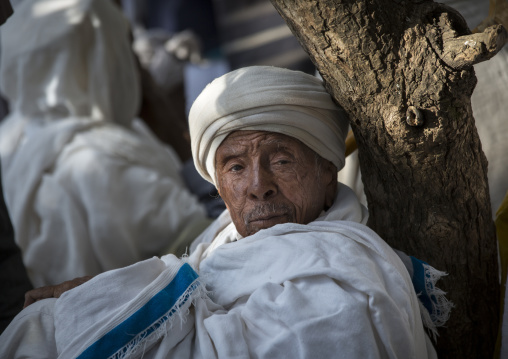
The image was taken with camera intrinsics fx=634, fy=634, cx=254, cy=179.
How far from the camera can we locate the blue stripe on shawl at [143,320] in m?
1.69

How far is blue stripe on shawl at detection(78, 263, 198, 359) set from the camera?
1694 millimetres

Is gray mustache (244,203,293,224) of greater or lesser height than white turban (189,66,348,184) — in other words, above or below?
below

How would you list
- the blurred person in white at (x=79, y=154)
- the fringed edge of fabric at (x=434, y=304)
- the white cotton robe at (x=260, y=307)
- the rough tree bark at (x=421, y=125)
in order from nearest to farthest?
the white cotton robe at (x=260, y=307) → the rough tree bark at (x=421, y=125) → the fringed edge of fabric at (x=434, y=304) → the blurred person in white at (x=79, y=154)

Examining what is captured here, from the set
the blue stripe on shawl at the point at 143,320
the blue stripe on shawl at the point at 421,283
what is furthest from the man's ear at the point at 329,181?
the blue stripe on shawl at the point at 143,320

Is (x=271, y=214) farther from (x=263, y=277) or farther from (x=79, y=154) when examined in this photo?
(x=79, y=154)

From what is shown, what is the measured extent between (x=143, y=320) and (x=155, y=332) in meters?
0.05

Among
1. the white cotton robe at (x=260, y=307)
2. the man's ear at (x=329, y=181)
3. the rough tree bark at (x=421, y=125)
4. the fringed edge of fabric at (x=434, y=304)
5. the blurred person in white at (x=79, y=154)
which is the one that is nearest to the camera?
the white cotton robe at (x=260, y=307)

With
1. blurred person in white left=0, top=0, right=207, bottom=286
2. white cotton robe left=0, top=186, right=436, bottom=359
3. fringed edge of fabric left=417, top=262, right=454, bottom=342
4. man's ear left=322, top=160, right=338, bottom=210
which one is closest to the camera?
white cotton robe left=0, top=186, right=436, bottom=359

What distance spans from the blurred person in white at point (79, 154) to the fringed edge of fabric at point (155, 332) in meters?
2.05

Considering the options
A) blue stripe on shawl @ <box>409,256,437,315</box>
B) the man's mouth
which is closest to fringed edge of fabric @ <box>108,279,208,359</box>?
the man's mouth

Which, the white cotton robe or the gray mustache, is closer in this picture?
the white cotton robe

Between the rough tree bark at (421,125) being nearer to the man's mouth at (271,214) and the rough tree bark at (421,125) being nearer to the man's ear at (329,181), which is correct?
the man's ear at (329,181)

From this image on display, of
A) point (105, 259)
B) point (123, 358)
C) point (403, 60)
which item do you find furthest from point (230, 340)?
point (105, 259)

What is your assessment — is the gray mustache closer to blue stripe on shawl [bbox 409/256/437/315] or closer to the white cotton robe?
the white cotton robe
